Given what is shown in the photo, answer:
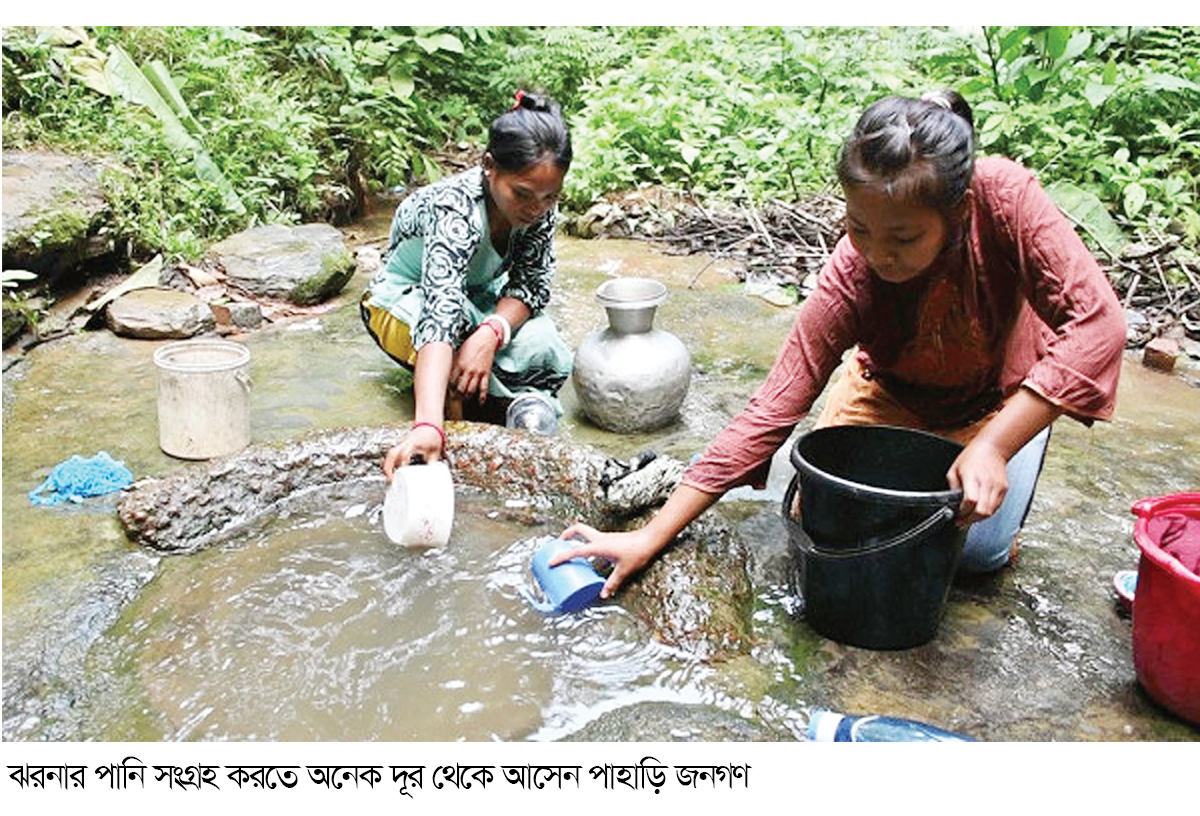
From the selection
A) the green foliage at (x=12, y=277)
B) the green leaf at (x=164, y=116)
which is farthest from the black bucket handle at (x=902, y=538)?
the green leaf at (x=164, y=116)

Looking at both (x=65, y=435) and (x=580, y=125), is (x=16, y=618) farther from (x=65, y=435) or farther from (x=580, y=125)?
(x=580, y=125)

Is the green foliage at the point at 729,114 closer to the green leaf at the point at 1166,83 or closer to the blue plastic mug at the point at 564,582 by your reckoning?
the green leaf at the point at 1166,83

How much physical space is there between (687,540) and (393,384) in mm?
1832

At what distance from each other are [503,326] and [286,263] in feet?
6.71

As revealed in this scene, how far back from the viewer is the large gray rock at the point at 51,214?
4.31 metres

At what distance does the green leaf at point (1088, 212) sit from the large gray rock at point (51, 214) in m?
4.98

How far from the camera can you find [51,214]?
14.6 feet

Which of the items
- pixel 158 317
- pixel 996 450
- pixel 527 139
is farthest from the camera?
pixel 158 317

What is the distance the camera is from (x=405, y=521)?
101 inches

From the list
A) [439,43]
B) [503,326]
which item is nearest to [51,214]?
[503,326]

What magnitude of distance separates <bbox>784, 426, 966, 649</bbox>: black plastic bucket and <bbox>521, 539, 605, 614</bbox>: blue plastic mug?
0.50 metres

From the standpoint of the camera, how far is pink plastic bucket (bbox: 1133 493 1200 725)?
2.03m

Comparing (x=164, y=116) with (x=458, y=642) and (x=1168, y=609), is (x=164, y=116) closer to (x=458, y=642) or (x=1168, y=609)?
(x=458, y=642)
